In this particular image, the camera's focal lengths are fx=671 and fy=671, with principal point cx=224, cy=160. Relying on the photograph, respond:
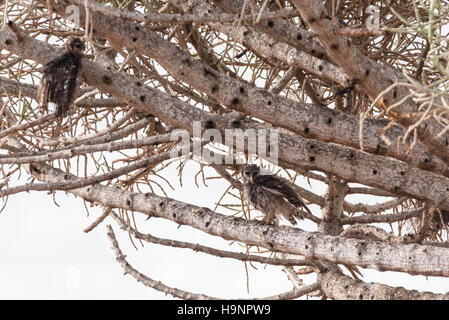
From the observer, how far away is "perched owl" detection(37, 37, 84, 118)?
324cm

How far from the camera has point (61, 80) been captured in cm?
324

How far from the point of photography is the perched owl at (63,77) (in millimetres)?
3240

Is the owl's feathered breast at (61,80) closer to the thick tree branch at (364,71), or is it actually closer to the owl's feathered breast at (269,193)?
Answer: the thick tree branch at (364,71)

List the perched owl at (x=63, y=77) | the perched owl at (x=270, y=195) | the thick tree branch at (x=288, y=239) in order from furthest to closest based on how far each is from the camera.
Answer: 1. the perched owl at (x=270, y=195)
2. the thick tree branch at (x=288, y=239)
3. the perched owl at (x=63, y=77)

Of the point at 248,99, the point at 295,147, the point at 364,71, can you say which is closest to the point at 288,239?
the point at 295,147

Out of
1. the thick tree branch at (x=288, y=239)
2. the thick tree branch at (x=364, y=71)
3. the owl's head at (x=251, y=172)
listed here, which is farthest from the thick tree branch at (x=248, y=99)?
the owl's head at (x=251, y=172)

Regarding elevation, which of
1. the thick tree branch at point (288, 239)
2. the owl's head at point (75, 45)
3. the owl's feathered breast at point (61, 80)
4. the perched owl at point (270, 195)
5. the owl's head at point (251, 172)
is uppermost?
the owl's head at point (75, 45)

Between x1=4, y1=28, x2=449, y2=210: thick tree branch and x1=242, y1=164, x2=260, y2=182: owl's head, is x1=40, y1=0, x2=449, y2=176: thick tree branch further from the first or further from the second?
x1=242, y1=164, x2=260, y2=182: owl's head

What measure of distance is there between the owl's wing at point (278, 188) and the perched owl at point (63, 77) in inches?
69.7

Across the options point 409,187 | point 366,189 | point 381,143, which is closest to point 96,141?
point 381,143

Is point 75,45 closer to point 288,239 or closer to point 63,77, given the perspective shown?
point 63,77

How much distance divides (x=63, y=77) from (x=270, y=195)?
6.18 ft

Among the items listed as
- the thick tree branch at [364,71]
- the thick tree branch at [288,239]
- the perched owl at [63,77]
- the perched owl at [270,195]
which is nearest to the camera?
the thick tree branch at [364,71]

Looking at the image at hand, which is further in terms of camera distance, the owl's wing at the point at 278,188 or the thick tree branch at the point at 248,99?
the owl's wing at the point at 278,188
